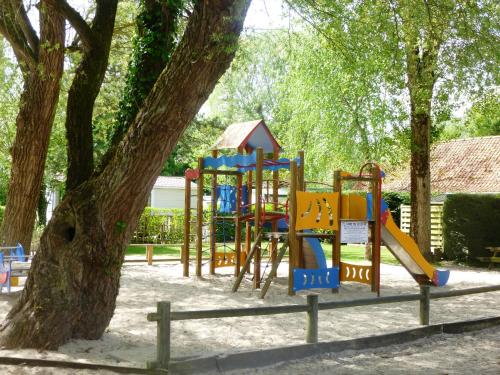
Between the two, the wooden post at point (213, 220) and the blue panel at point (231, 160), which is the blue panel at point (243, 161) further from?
the wooden post at point (213, 220)

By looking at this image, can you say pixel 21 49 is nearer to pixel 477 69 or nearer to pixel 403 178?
pixel 477 69

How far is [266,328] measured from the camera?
9.02 meters

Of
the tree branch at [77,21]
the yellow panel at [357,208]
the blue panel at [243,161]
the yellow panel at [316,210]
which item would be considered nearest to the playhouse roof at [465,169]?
the blue panel at [243,161]

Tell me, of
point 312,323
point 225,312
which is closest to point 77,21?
point 225,312

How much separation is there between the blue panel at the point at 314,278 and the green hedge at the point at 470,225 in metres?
9.26

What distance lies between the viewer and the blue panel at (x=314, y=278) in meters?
12.1

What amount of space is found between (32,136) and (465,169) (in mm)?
24799

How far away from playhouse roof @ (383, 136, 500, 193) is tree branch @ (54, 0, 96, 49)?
23809 millimetres

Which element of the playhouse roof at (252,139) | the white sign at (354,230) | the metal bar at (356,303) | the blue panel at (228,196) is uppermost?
the playhouse roof at (252,139)

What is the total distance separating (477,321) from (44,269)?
619 cm

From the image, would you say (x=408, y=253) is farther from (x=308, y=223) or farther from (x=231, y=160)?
(x=231, y=160)

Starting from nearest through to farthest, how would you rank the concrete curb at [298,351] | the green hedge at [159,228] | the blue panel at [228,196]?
the concrete curb at [298,351] < the blue panel at [228,196] < the green hedge at [159,228]

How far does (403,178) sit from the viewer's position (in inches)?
1334

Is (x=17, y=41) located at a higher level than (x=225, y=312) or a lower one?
higher
